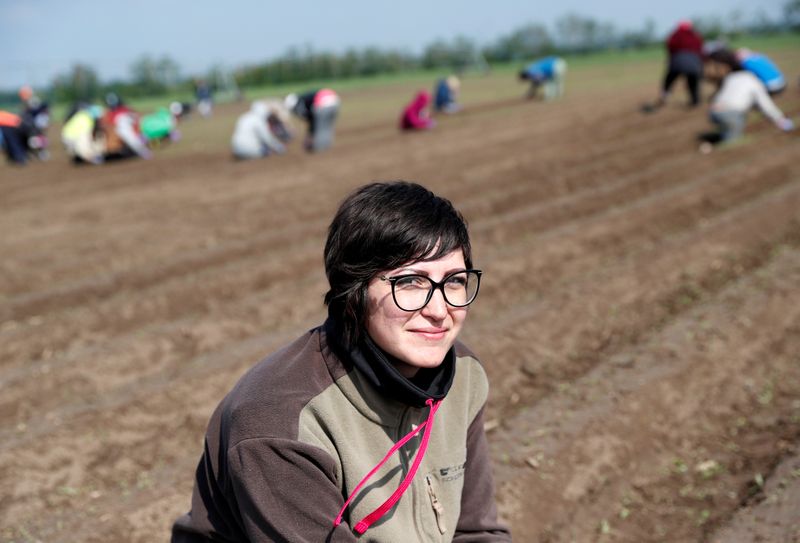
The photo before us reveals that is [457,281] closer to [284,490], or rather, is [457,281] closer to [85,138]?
[284,490]

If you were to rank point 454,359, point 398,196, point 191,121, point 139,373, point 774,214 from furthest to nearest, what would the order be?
1. point 191,121
2. point 774,214
3. point 139,373
4. point 454,359
5. point 398,196

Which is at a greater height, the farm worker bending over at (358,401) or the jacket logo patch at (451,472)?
the farm worker bending over at (358,401)

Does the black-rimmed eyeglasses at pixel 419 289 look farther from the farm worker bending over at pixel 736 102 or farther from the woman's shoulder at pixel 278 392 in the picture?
the farm worker bending over at pixel 736 102

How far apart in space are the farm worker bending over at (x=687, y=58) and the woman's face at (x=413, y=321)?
44.5 ft

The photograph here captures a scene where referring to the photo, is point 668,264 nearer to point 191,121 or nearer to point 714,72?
point 714,72

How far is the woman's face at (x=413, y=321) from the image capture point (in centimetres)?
175

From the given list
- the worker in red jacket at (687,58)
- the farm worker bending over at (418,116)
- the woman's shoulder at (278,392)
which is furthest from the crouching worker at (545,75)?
the woman's shoulder at (278,392)

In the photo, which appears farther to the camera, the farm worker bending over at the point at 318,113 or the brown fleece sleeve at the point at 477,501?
the farm worker bending over at the point at 318,113

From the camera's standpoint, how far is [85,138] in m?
14.1

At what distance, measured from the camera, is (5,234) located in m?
8.87

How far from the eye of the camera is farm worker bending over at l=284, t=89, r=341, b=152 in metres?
13.5

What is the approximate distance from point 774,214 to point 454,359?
621 centimetres

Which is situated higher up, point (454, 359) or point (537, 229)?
point (454, 359)

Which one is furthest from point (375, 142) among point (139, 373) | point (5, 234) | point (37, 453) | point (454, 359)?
point (454, 359)
